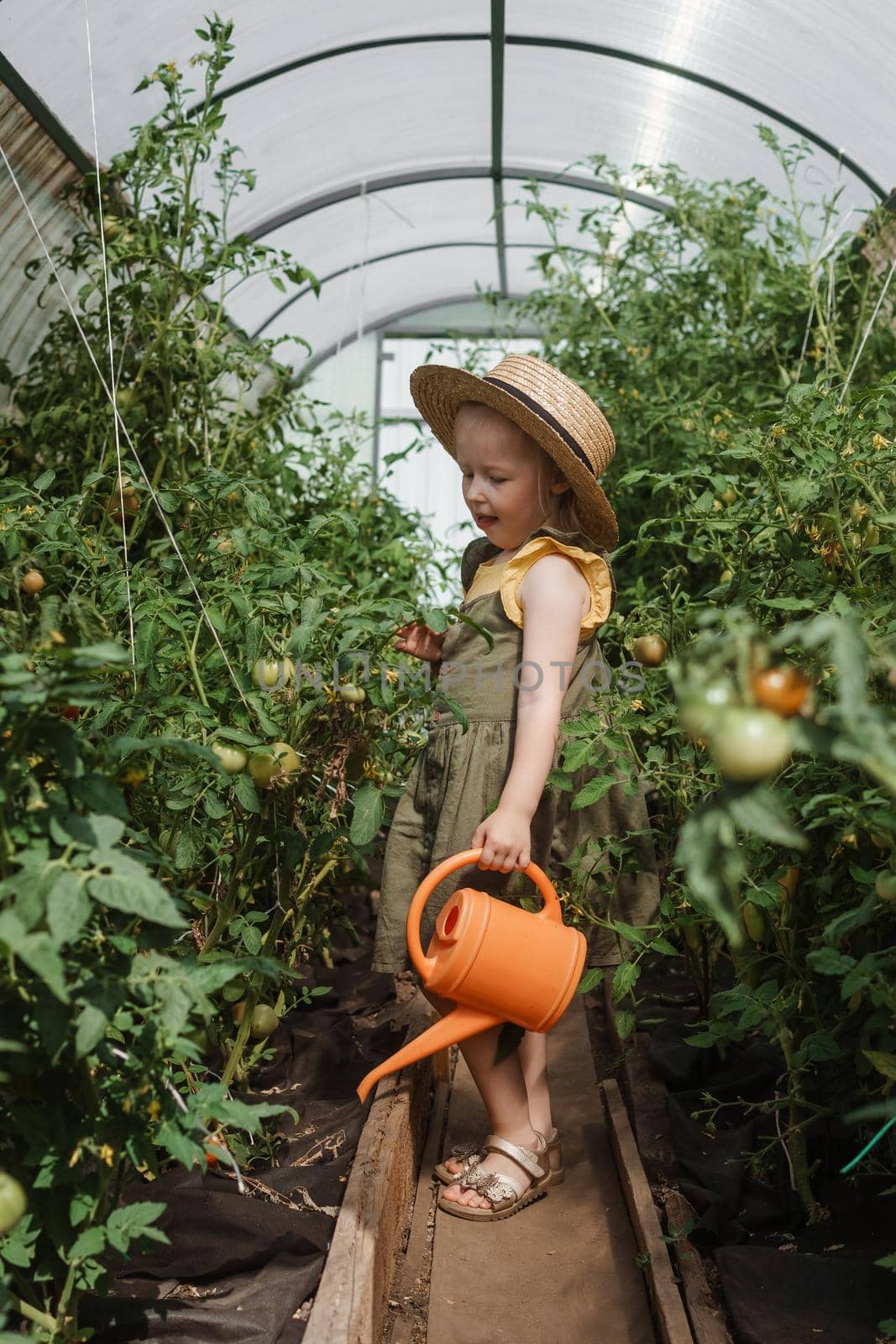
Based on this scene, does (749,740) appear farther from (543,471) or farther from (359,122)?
(359,122)

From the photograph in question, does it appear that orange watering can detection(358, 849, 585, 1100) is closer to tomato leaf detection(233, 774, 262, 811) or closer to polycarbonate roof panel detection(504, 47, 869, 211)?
tomato leaf detection(233, 774, 262, 811)

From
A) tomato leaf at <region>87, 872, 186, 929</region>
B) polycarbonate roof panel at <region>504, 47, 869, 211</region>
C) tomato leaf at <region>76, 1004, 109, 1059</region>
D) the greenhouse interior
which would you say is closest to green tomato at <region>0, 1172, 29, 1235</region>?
the greenhouse interior

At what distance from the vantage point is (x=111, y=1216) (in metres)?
0.94

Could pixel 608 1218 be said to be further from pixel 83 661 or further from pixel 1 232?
pixel 1 232

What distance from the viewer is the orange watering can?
1.46m

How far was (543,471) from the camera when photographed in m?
1.78

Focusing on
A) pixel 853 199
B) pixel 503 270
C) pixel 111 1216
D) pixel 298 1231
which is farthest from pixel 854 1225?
pixel 503 270

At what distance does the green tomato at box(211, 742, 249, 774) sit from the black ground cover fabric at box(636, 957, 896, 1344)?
2.60 feet

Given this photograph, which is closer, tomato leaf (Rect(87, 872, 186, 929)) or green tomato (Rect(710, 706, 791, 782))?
green tomato (Rect(710, 706, 791, 782))

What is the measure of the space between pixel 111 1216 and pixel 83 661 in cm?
48

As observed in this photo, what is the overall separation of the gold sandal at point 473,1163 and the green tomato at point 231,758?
698 mm

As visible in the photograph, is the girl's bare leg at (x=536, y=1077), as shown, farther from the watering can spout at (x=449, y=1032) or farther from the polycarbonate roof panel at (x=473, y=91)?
the polycarbonate roof panel at (x=473, y=91)

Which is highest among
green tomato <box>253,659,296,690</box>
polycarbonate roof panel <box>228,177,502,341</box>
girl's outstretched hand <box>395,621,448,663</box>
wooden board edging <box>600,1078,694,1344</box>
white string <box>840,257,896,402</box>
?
polycarbonate roof panel <box>228,177,502,341</box>

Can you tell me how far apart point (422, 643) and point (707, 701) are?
1.15 meters
